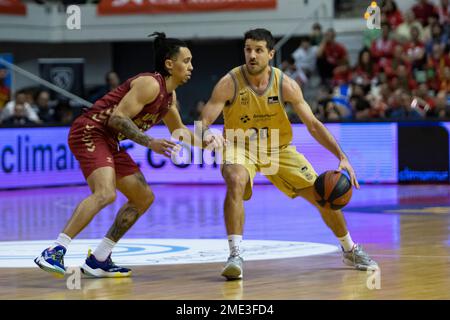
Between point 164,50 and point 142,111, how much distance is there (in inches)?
22.3

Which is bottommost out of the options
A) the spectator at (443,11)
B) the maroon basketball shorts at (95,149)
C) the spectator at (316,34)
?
the maroon basketball shorts at (95,149)

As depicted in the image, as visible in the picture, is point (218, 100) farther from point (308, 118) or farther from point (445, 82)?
point (445, 82)

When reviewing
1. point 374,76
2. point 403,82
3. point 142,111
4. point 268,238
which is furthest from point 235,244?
point 374,76

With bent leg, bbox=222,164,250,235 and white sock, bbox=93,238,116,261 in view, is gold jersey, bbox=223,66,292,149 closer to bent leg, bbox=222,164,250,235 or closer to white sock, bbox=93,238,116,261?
bent leg, bbox=222,164,250,235

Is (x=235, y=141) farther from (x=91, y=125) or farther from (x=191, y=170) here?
(x=191, y=170)

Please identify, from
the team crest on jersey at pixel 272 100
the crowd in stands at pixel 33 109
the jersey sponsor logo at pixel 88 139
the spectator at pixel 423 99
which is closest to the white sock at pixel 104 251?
the jersey sponsor logo at pixel 88 139

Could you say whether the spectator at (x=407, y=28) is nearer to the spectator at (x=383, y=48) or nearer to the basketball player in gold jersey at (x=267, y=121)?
the spectator at (x=383, y=48)

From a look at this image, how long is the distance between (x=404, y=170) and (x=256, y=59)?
1101 centimetres

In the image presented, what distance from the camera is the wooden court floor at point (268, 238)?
867 centimetres

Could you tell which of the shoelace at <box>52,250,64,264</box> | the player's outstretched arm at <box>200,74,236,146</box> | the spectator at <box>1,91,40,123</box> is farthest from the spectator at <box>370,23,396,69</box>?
the shoelace at <box>52,250,64,264</box>

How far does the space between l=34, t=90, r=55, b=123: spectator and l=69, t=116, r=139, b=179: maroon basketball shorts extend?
12124mm

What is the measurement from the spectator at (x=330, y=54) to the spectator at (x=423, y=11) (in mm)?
1671

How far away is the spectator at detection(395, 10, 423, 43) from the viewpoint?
23594 millimetres
